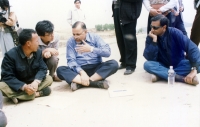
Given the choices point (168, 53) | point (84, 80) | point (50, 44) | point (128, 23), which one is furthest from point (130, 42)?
point (50, 44)

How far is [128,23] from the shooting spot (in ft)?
13.9

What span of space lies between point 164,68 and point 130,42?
0.85m

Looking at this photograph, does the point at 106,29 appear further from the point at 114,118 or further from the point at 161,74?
the point at 114,118

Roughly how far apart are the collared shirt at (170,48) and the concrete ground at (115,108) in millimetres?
412

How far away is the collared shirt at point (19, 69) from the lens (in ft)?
10.8

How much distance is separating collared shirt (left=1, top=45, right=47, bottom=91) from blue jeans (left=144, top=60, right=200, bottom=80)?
1660 mm

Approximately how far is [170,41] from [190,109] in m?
1.31

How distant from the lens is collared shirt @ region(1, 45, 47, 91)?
130 inches

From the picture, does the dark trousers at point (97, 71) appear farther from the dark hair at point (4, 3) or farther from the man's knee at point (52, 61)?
the dark hair at point (4, 3)

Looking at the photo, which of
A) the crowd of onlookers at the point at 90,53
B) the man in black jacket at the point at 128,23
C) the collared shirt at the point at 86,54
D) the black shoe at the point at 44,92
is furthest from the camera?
the man in black jacket at the point at 128,23

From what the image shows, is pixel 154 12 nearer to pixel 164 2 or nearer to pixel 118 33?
pixel 164 2

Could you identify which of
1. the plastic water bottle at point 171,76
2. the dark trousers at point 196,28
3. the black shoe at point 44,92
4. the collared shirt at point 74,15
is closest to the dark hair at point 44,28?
the black shoe at point 44,92

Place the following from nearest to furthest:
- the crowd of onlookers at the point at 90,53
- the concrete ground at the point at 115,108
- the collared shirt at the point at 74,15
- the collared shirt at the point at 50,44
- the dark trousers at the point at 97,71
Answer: the concrete ground at the point at 115,108
the crowd of onlookers at the point at 90,53
the dark trousers at the point at 97,71
the collared shirt at the point at 50,44
the collared shirt at the point at 74,15

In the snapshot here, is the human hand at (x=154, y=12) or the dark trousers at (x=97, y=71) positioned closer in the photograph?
the dark trousers at (x=97, y=71)
